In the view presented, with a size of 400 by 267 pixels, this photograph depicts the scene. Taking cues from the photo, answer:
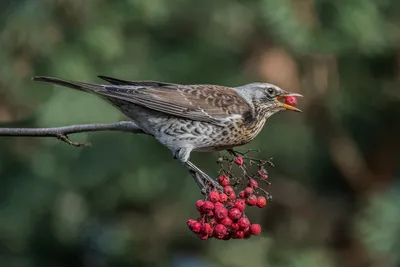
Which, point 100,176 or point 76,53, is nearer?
point 76,53

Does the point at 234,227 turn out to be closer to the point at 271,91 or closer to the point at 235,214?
the point at 235,214

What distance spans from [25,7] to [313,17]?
1.92m

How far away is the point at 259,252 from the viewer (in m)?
6.63

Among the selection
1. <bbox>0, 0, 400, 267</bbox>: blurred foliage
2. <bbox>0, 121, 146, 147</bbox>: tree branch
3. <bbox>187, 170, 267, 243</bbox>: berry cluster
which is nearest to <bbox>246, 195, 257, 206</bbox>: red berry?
<bbox>187, 170, 267, 243</bbox>: berry cluster

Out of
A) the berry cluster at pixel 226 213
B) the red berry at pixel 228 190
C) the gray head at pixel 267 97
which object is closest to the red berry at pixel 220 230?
the berry cluster at pixel 226 213

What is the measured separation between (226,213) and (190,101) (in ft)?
2.48

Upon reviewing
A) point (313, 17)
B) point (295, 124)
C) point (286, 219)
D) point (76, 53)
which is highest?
point (313, 17)

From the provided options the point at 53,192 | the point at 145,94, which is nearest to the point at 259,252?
the point at 53,192

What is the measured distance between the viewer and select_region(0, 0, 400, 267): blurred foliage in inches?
259

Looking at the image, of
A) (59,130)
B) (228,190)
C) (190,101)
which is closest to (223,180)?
(228,190)

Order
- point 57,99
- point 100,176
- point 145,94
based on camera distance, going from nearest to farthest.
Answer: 1. point 145,94
2. point 57,99
3. point 100,176

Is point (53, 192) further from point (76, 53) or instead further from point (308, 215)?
point (308, 215)

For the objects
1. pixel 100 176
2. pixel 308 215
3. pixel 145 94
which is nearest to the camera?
pixel 145 94

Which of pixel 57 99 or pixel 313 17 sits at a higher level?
pixel 313 17
